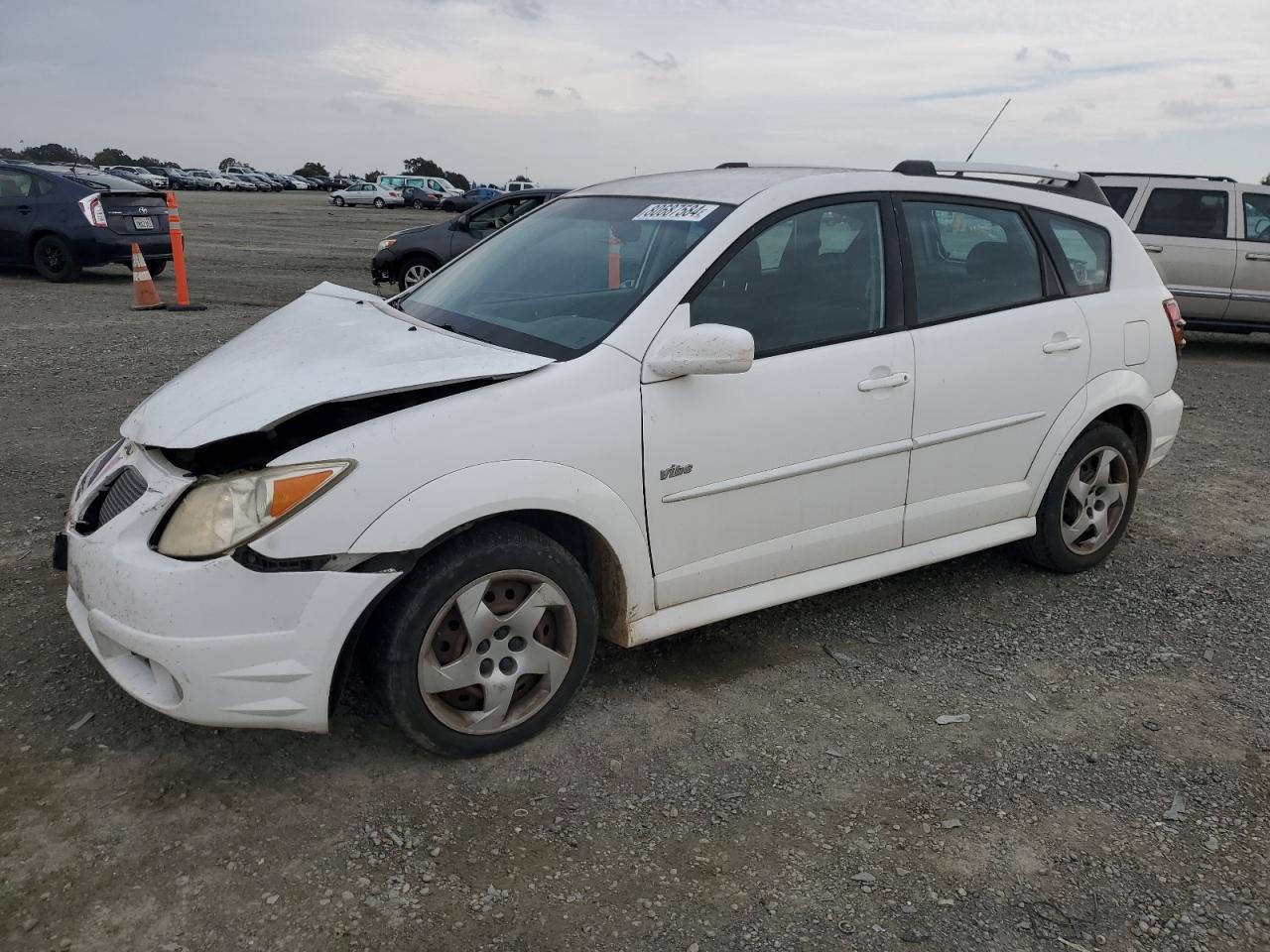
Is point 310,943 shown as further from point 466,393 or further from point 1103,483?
point 1103,483

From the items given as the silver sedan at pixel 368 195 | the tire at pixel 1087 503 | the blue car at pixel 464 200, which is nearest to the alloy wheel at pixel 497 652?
the tire at pixel 1087 503

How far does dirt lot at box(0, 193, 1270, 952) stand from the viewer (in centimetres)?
247

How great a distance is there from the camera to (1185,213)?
34.6 ft

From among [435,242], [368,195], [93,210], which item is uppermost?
[368,195]

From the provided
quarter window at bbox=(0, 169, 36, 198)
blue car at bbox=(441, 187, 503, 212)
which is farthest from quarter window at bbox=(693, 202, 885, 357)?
blue car at bbox=(441, 187, 503, 212)

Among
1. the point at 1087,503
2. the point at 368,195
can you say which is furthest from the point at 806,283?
the point at 368,195

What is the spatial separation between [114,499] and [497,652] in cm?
121

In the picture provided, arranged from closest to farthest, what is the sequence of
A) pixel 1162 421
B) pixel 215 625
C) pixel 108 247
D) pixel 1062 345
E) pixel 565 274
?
pixel 215 625 < pixel 565 274 < pixel 1062 345 < pixel 1162 421 < pixel 108 247

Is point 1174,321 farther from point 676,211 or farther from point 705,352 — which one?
point 705,352

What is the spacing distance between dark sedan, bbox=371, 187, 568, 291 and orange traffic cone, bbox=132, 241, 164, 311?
2679 millimetres

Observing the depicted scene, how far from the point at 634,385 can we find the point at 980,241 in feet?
5.99

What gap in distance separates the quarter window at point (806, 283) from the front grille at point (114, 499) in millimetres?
1756

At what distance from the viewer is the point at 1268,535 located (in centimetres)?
524

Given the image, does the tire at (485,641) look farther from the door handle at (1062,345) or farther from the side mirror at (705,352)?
the door handle at (1062,345)
